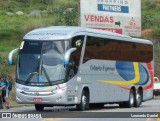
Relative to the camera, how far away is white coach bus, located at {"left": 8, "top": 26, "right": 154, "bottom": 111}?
25172 mm

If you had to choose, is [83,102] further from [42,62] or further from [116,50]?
[116,50]

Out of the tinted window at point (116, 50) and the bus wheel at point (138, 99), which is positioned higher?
the tinted window at point (116, 50)

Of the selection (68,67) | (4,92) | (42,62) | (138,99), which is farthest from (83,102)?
(138,99)

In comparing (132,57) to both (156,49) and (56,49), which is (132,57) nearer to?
(56,49)

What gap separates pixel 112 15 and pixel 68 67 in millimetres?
22047

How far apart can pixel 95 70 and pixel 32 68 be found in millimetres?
3673

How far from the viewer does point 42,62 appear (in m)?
25.3

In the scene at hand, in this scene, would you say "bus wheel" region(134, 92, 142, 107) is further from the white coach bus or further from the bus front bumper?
the bus front bumper

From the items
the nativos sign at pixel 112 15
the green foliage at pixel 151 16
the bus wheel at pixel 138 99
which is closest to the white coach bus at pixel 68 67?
the bus wheel at pixel 138 99

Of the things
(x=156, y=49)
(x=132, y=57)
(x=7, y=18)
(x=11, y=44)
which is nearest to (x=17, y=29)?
(x=11, y=44)

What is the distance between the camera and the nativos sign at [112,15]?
4438cm

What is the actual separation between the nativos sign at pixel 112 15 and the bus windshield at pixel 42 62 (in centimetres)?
1805

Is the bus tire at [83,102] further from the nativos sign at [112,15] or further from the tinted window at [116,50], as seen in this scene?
the nativos sign at [112,15]

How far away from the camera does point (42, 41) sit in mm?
25750
